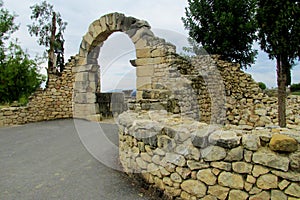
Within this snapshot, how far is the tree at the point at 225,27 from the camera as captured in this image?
10.9 meters

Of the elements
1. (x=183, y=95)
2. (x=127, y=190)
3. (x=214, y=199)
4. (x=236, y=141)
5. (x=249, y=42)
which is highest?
(x=249, y=42)

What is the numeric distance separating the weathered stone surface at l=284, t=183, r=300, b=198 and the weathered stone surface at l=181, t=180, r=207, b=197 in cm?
81

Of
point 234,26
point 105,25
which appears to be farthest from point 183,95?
point 234,26

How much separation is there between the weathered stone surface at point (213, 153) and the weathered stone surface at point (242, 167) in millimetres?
140

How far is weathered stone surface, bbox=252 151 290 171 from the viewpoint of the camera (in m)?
2.00

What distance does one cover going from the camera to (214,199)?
2.42 meters

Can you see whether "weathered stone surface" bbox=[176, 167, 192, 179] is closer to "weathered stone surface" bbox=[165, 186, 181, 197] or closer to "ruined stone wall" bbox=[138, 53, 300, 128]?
"weathered stone surface" bbox=[165, 186, 181, 197]

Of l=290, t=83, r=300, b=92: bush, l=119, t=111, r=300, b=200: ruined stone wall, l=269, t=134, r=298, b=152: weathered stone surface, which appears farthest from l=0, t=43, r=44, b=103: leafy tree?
l=290, t=83, r=300, b=92: bush

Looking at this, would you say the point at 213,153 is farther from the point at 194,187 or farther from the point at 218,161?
the point at 194,187

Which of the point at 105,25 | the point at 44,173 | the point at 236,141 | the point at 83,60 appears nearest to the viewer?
the point at 236,141

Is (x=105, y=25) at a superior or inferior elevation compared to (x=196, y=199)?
superior

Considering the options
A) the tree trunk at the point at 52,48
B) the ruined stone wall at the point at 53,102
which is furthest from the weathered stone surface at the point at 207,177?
the tree trunk at the point at 52,48

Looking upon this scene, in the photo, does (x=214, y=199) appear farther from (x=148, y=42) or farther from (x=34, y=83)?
(x=34, y=83)

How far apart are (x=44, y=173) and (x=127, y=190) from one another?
1693 millimetres
